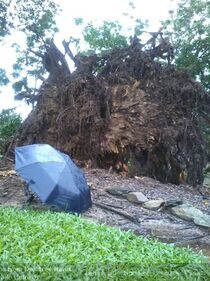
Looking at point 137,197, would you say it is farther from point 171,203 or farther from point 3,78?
point 3,78

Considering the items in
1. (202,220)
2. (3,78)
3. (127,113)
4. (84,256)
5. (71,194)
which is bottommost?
(202,220)

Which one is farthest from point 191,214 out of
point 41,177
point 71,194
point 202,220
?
point 41,177

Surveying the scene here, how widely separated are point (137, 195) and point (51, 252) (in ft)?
12.4

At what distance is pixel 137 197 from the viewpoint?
269 inches

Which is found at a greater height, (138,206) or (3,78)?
(3,78)

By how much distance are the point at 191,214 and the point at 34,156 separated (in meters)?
2.87

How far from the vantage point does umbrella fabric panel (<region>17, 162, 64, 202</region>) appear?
5.65m

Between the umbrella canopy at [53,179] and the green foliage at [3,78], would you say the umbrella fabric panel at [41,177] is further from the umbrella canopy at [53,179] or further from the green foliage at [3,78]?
the green foliage at [3,78]

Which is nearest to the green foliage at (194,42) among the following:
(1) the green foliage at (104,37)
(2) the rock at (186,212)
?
(1) the green foliage at (104,37)

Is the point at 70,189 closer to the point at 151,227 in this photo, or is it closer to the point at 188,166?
the point at 151,227

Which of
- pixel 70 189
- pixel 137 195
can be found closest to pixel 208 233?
pixel 137 195

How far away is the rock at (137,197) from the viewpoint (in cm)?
681

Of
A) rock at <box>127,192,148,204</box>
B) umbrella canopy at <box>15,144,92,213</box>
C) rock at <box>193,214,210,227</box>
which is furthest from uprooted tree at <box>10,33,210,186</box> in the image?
rock at <box>193,214,210,227</box>

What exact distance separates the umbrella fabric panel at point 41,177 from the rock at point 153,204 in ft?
5.84
